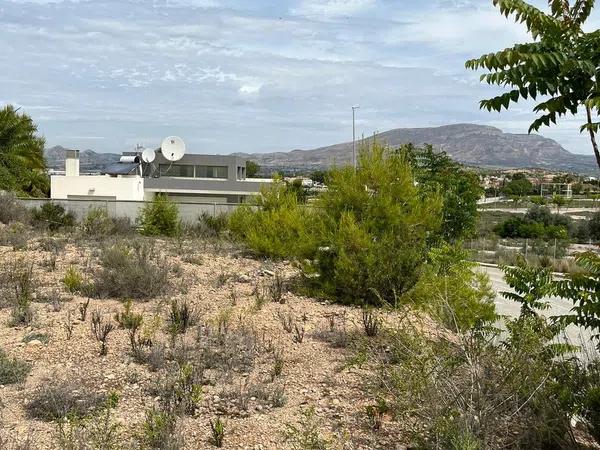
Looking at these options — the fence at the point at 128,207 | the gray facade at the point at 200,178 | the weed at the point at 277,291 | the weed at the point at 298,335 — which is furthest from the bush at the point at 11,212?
the gray facade at the point at 200,178

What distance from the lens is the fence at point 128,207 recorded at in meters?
27.4

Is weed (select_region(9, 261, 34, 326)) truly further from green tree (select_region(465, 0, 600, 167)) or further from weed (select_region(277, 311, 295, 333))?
green tree (select_region(465, 0, 600, 167))

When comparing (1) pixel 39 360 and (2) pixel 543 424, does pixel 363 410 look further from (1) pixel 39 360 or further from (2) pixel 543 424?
(1) pixel 39 360

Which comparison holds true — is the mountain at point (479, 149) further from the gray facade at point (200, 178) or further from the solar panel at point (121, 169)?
the solar panel at point (121, 169)

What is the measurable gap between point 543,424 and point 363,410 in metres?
1.67

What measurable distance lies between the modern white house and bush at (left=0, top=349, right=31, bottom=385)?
2541 cm

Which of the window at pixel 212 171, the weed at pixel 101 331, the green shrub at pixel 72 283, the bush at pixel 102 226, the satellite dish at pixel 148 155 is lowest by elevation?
the weed at pixel 101 331

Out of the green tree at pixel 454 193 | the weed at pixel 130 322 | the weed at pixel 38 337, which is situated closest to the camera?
the weed at pixel 38 337

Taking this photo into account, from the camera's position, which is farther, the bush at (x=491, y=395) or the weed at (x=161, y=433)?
the weed at (x=161, y=433)

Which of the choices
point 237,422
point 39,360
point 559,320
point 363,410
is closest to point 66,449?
point 237,422

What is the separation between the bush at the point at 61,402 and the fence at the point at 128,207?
68.5 ft

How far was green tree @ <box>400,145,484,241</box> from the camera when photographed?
1520 cm

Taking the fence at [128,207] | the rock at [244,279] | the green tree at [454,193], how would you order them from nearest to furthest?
the rock at [244,279] → the green tree at [454,193] → the fence at [128,207]

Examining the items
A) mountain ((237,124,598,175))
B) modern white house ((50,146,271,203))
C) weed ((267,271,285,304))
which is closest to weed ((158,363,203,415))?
weed ((267,271,285,304))
